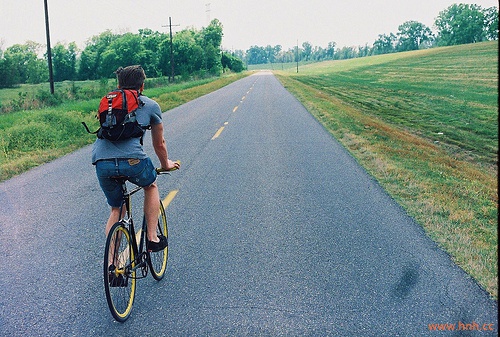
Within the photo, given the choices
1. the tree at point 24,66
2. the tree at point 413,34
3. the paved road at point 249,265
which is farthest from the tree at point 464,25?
the paved road at point 249,265

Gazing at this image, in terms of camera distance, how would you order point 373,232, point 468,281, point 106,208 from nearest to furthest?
point 468,281 < point 373,232 < point 106,208

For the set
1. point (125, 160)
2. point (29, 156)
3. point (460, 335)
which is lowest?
point (460, 335)

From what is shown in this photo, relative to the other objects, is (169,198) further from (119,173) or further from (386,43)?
(386,43)

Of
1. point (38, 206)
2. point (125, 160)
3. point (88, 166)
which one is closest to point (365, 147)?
point (88, 166)

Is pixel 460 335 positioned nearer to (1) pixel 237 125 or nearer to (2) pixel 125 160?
(2) pixel 125 160

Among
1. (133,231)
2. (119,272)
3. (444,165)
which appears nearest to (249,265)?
(133,231)

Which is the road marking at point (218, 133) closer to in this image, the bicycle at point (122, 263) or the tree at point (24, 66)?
the bicycle at point (122, 263)

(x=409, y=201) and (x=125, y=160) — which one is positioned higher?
(x=125, y=160)

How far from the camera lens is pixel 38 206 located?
627 cm

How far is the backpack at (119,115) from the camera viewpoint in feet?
9.78

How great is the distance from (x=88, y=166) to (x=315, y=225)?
5.98 m

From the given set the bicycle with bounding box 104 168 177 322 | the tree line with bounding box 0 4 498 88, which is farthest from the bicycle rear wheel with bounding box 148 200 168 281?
the tree line with bounding box 0 4 498 88

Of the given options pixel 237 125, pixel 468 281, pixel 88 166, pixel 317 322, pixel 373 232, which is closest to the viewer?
pixel 317 322

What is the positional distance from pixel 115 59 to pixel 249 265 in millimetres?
73412
